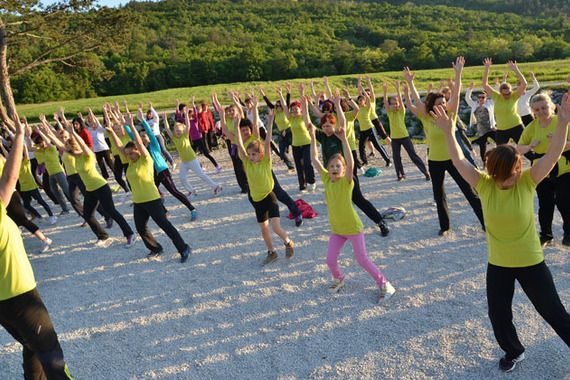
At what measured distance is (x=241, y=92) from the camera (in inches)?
1123

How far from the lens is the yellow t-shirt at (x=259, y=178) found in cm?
585

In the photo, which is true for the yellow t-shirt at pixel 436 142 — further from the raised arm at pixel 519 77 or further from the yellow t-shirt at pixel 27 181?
the yellow t-shirt at pixel 27 181

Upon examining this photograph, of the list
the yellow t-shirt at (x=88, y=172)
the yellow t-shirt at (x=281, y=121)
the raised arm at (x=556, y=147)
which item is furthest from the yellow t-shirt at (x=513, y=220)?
the yellow t-shirt at (x=281, y=121)

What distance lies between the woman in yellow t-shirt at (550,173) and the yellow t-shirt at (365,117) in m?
4.65

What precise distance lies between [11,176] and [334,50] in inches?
2250

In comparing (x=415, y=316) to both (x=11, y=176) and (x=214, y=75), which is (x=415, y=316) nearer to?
(x=11, y=176)

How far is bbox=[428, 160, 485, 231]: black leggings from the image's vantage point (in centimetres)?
590

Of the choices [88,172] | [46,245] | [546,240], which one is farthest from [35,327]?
[546,240]

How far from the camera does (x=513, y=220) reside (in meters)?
3.14

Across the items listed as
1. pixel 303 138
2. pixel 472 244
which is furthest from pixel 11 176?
pixel 303 138

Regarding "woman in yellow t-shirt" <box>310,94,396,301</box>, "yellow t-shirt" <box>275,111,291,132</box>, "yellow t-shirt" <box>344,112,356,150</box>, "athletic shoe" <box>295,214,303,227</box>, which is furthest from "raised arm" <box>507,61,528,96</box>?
"yellow t-shirt" <box>275,111,291,132</box>

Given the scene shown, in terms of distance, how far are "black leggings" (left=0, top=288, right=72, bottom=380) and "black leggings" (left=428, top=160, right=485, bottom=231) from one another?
5097 millimetres

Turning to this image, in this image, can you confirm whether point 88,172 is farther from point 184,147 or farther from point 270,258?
A: point 270,258

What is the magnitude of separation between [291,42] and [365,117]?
188 feet
